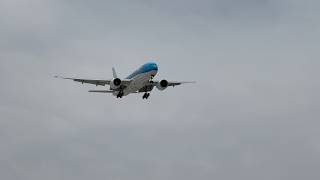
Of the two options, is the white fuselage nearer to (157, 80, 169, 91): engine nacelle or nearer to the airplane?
the airplane

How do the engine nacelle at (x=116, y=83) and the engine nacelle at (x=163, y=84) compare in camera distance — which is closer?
the engine nacelle at (x=116, y=83)

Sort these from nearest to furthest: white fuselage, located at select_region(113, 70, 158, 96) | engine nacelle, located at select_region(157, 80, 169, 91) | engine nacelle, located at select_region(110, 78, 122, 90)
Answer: white fuselage, located at select_region(113, 70, 158, 96)
engine nacelle, located at select_region(110, 78, 122, 90)
engine nacelle, located at select_region(157, 80, 169, 91)

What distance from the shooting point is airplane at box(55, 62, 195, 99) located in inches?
4584

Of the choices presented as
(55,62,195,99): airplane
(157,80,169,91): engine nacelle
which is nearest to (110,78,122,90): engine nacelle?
(55,62,195,99): airplane

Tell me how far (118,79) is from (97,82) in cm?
620

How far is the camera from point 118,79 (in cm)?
11825

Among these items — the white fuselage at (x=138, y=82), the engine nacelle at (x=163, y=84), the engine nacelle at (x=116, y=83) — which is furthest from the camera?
the engine nacelle at (x=163, y=84)

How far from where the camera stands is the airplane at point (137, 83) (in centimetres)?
11644

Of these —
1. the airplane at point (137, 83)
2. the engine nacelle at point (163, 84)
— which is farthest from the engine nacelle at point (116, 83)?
the engine nacelle at point (163, 84)

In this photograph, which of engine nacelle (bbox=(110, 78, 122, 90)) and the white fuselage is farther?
engine nacelle (bbox=(110, 78, 122, 90))

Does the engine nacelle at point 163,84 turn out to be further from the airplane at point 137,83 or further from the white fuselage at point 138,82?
the white fuselage at point 138,82

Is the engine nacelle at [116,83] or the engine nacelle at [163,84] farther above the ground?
the engine nacelle at [163,84]

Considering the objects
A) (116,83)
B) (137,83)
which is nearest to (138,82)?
(137,83)

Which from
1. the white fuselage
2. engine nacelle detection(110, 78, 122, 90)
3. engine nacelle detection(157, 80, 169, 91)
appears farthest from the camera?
engine nacelle detection(157, 80, 169, 91)
